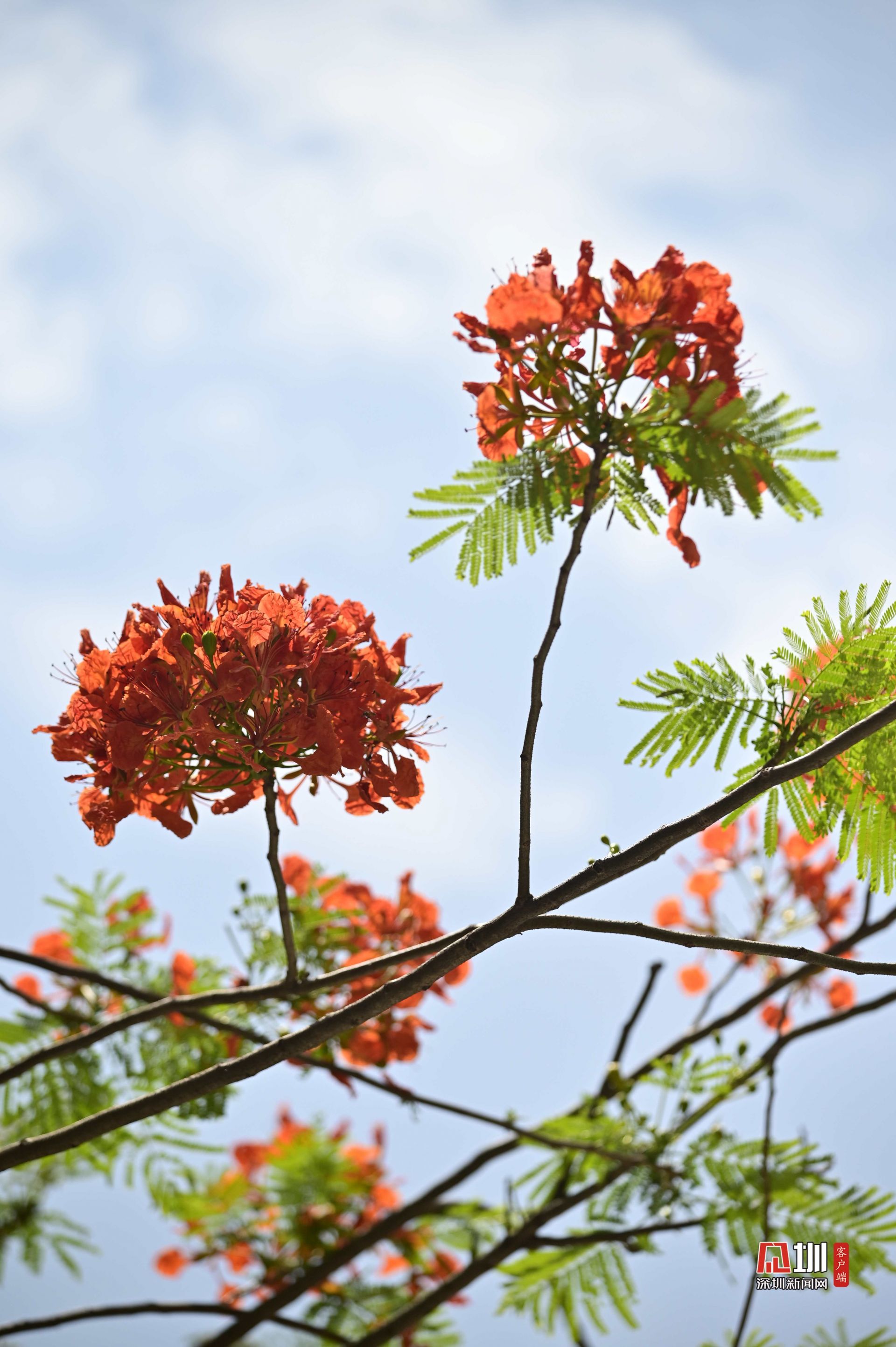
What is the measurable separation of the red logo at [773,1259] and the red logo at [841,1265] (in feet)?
0.41

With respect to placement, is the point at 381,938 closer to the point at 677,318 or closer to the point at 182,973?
the point at 182,973

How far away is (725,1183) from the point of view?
10.8 feet

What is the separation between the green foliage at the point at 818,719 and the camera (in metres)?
1.92

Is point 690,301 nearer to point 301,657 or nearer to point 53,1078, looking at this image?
point 301,657

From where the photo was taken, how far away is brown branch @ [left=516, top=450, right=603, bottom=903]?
161 cm

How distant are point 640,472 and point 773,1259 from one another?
245 centimetres

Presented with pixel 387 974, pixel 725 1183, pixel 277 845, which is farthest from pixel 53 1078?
pixel 725 1183

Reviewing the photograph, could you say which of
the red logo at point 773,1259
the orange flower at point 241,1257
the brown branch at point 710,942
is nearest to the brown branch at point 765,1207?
the red logo at point 773,1259

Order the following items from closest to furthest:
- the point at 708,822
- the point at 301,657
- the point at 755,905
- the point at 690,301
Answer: the point at 708,822 < the point at 690,301 < the point at 301,657 < the point at 755,905

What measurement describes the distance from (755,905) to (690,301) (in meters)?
3.14

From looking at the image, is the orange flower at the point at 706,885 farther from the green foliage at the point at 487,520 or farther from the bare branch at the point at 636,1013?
the green foliage at the point at 487,520

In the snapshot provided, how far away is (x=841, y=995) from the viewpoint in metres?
4.70

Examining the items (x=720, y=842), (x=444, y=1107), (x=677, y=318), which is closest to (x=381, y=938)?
(x=444, y=1107)

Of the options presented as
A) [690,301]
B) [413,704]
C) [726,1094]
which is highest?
[690,301]
